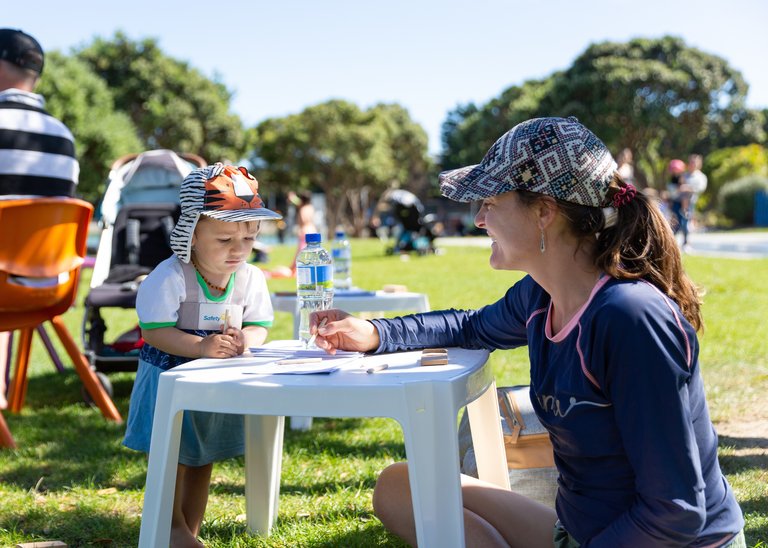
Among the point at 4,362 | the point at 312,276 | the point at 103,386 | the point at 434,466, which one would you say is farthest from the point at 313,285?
the point at 4,362

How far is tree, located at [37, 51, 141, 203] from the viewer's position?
2777 cm

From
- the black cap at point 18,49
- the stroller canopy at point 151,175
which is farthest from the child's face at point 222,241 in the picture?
the stroller canopy at point 151,175

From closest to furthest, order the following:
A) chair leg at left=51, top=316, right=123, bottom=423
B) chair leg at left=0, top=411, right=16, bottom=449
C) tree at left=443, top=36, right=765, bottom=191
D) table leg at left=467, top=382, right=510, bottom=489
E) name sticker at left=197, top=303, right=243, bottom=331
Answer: table leg at left=467, top=382, right=510, bottom=489 < name sticker at left=197, top=303, right=243, bottom=331 < chair leg at left=0, top=411, right=16, bottom=449 < chair leg at left=51, top=316, right=123, bottom=423 < tree at left=443, top=36, right=765, bottom=191

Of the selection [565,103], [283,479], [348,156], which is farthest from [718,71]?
[283,479]

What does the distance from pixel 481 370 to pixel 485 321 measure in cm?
28

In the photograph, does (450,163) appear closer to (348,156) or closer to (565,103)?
(348,156)

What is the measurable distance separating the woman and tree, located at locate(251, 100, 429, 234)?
137ft

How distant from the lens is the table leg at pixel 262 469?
261 centimetres

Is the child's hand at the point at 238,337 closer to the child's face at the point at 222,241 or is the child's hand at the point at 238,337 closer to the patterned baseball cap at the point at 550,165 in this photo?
the child's face at the point at 222,241

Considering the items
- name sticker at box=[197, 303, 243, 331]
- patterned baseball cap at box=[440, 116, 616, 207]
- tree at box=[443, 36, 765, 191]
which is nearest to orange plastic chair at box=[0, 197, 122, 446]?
name sticker at box=[197, 303, 243, 331]

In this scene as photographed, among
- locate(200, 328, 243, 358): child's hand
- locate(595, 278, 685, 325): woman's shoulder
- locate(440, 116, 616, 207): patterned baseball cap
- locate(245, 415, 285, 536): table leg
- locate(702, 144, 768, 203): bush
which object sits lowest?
locate(245, 415, 285, 536): table leg

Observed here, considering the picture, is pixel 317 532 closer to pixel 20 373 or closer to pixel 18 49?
pixel 20 373

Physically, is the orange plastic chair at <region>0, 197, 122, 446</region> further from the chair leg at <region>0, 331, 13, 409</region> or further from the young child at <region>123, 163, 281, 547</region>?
the young child at <region>123, 163, 281, 547</region>

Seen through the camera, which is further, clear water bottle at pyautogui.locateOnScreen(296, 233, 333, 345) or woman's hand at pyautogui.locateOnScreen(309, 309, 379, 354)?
clear water bottle at pyautogui.locateOnScreen(296, 233, 333, 345)
